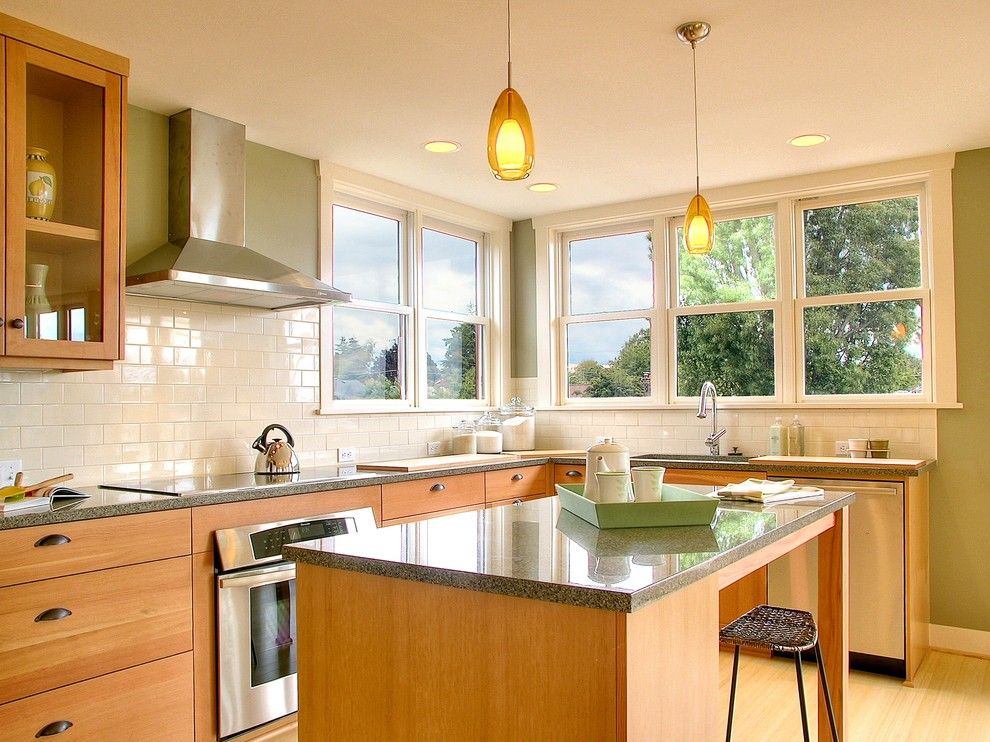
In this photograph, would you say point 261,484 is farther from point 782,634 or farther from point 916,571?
point 916,571

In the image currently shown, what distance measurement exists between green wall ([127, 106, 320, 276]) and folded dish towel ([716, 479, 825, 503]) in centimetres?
251

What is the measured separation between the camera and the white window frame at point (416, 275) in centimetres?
432

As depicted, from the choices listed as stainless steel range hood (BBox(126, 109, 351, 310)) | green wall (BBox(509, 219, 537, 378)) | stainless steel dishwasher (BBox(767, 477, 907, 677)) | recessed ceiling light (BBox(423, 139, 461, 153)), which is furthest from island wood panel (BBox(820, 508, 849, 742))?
green wall (BBox(509, 219, 537, 378))

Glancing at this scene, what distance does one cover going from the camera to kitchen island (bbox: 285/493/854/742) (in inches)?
54.4

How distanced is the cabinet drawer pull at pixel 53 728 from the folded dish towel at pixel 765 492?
2.15 meters

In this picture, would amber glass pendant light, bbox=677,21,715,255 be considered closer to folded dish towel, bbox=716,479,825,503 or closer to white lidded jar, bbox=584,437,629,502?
folded dish towel, bbox=716,479,825,503

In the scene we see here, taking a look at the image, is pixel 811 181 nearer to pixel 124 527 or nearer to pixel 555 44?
pixel 555 44

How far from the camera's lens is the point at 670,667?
59.5 inches

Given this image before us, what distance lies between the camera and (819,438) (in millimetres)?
4586

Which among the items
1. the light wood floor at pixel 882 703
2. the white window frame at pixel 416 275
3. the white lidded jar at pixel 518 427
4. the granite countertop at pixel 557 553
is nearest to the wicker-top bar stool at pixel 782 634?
the granite countertop at pixel 557 553

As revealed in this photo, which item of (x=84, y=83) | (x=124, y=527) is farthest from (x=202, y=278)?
(x=124, y=527)

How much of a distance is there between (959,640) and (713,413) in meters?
1.70

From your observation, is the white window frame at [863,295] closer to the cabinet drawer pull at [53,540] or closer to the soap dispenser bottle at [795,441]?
the soap dispenser bottle at [795,441]

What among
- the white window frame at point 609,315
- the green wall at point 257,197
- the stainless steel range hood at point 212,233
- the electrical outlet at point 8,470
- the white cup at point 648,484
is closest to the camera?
the white cup at point 648,484
